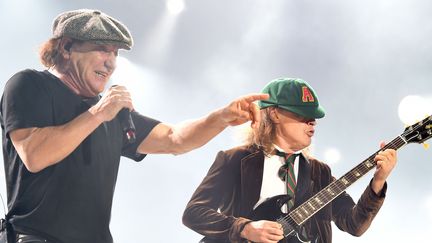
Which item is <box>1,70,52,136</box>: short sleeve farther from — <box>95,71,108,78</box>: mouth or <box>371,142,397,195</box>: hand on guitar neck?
<box>371,142,397,195</box>: hand on guitar neck

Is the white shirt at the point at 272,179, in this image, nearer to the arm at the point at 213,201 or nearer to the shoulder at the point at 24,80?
the arm at the point at 213,201

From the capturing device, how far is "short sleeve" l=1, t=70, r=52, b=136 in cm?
147

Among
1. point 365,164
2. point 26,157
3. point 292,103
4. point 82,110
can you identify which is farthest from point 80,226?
point 365,164

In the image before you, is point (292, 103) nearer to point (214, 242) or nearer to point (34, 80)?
point (214, 242)

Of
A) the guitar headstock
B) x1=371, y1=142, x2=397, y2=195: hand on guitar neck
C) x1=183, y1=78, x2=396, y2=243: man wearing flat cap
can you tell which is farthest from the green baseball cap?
the guitar headstock

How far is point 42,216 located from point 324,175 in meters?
1.43

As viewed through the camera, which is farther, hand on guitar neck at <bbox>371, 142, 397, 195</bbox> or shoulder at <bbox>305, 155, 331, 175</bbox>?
shoulder at <bbox>305, 155, 331, 175</bbox>

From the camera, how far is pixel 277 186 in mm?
2371

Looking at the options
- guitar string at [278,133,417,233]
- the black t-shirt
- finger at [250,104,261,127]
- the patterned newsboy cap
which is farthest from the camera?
guitar string at [278,133,417,233]

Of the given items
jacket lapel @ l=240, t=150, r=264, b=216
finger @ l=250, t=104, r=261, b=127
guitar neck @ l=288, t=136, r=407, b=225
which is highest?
finger @ l=250, t=104, r=261, b=127

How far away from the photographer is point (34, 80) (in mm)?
1551

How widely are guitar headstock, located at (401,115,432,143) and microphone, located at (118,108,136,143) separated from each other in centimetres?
146

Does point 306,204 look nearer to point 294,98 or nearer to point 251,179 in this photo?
A: point 251,179

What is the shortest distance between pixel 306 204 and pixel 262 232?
27 centimetres
